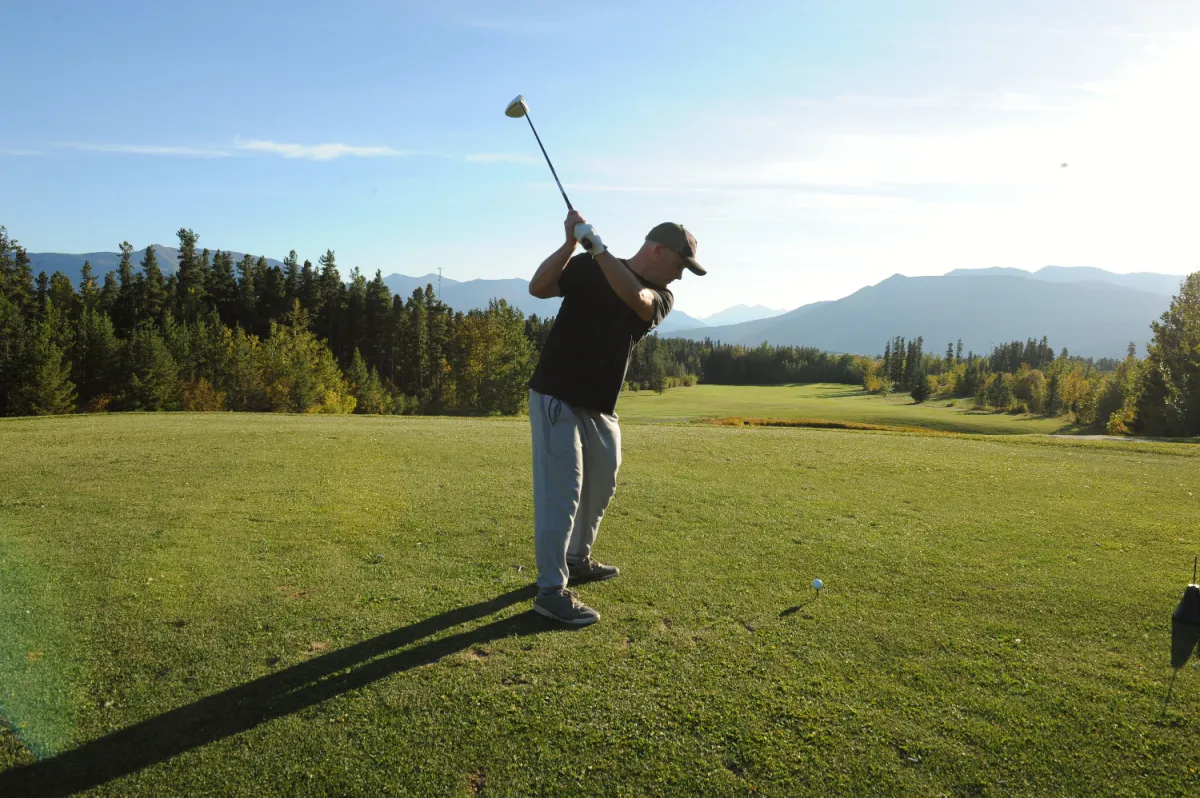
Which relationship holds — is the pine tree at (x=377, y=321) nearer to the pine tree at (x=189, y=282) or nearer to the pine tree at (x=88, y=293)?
the pine tree at (x=189, y=282)

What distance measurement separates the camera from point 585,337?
4.83 m

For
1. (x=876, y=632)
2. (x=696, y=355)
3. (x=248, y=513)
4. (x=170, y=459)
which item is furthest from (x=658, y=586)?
(x=696, y=355)

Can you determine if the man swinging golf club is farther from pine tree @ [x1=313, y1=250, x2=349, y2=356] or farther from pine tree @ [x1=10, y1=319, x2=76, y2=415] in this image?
pine tree @ [x1=313, y1=250, x2=349, y2=356]

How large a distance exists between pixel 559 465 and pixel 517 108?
3533 millimetres

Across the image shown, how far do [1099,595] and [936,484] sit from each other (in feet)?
14.7

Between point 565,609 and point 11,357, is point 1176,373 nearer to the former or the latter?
point 565,609

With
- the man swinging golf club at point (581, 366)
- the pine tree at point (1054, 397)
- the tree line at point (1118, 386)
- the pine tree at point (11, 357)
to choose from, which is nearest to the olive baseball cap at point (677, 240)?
the man swinging golf club at point (581, 366)

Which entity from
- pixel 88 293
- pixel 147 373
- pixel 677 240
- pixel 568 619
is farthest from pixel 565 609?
pixel 88 293

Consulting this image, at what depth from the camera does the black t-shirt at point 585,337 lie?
4.79m

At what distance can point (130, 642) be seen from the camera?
151 inches

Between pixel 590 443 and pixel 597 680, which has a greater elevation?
pixel 590 443

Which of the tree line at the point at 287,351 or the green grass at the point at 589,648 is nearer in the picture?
the green grass at the point at 589,648

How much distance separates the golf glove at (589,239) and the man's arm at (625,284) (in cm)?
4

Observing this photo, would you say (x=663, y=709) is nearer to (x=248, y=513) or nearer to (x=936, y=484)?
(x=248, y=513)
